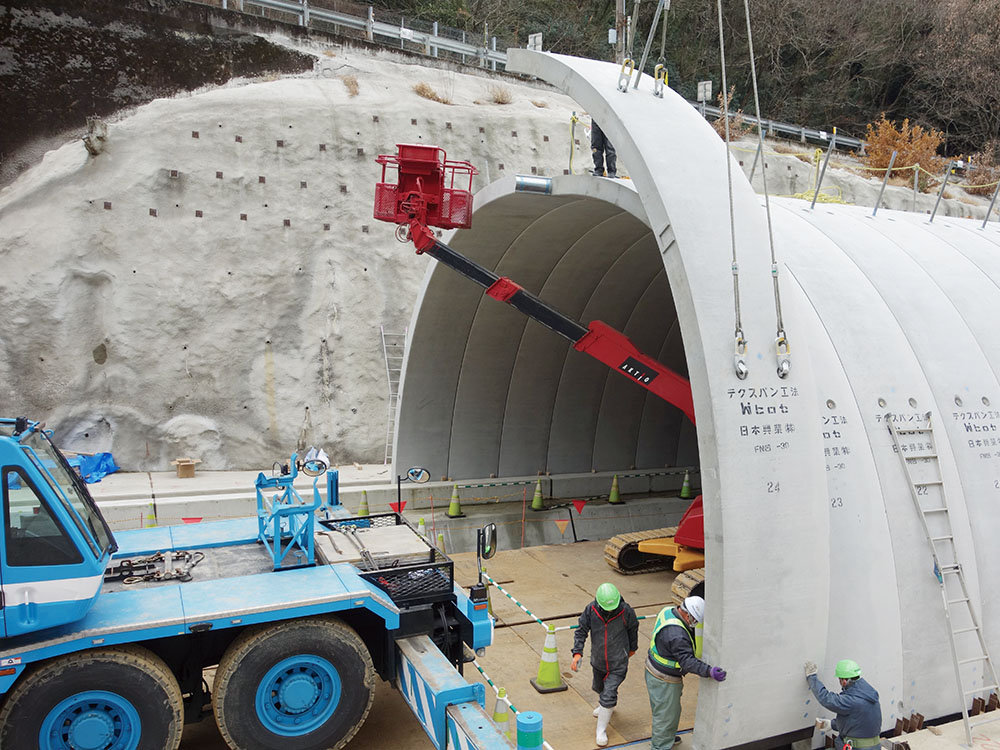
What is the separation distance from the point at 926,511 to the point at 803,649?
7.61 feet

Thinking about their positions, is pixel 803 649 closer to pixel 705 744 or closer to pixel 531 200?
pixel 705 744

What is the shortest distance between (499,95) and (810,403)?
22.0m

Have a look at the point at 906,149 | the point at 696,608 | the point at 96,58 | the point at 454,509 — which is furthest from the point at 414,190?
the point at 906,149

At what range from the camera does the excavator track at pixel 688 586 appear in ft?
33.6

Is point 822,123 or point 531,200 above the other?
point 822,123

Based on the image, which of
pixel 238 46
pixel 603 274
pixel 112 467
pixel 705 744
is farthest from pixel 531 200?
pixel 238 46

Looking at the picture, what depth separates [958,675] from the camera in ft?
24.6

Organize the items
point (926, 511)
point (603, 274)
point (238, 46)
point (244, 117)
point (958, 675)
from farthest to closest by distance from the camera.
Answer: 1. point (238, 46)
2. point (244, 117)
3. point (603, 274)
4. point (926, 511)
5. point (958, 675)

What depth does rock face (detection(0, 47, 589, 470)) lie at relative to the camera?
61.1 feet

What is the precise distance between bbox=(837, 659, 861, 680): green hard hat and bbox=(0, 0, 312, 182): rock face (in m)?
21.5

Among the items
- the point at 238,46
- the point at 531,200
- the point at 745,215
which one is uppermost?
the point at 238,46

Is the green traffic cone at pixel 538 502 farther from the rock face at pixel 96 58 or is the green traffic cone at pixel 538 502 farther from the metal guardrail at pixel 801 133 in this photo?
the metal guardrail at pixel 801 133

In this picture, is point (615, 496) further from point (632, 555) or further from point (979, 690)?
point (979, 690)

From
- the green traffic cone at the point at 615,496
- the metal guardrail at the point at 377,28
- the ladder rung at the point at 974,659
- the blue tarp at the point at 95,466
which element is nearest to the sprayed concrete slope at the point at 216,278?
the blue tarp at the point at 95,466
